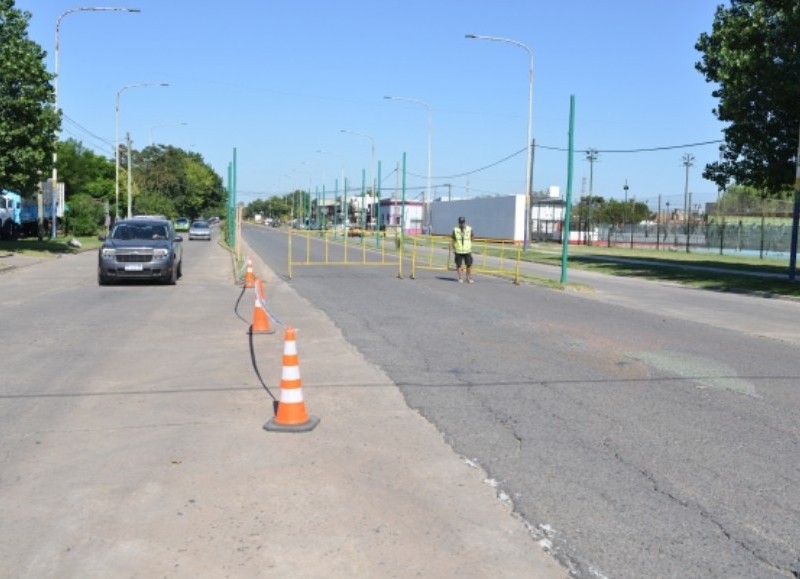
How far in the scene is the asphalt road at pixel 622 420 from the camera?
14.6 feet

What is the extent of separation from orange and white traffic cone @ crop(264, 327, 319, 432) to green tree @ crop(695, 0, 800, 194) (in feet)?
76.1

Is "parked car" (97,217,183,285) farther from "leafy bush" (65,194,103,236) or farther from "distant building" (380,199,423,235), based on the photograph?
"distant building" (380,199,423,235)

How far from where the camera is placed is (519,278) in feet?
79.9

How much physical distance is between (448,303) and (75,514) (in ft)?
40.5

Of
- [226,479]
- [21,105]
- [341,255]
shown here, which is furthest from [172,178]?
[226,479]

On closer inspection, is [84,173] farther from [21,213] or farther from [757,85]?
[757,85]

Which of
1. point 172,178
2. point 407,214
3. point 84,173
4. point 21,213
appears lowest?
point 21,213

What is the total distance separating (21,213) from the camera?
144 ft

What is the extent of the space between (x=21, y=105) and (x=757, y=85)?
25.0 meters

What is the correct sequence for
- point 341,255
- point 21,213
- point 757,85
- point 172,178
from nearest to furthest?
point 757,85 → point 341,255 → point 21,213 → point 172,178

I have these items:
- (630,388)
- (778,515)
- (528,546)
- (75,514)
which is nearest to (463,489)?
(528,546)

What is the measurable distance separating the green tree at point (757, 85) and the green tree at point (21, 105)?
24.0 meters

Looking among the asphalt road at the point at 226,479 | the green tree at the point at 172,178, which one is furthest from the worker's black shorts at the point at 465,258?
the green tree at the point at 172,178

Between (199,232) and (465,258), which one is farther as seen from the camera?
(199,232)
